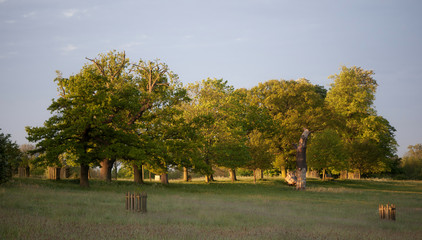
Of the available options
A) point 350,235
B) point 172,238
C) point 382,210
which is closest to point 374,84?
point 382,210

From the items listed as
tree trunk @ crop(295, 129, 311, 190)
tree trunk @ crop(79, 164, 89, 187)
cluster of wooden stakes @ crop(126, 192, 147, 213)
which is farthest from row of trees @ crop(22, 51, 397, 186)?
cluster of wooden stakes @ crop(126, 192, 147, 213)

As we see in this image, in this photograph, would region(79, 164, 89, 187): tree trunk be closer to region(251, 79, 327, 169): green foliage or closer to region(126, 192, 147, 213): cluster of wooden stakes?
region(126, 192, 147, 213): cluster of wooden stakes

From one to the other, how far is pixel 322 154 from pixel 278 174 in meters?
32.4

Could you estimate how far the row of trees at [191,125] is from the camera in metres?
31.1

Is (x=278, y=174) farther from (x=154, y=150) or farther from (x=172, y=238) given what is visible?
(x=172, y=238)

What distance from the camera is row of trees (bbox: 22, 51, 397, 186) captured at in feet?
102

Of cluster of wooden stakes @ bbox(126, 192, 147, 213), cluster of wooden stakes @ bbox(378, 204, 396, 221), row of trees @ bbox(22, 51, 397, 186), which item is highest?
row of trees @ bbox(22, 51, 397, 186)

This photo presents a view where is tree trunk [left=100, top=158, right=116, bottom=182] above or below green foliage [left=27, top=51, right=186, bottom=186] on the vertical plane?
below

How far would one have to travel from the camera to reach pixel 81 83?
31203 millimetres

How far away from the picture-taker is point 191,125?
43875mm

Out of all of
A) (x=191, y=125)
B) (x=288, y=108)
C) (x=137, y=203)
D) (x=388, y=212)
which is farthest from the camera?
(x=288, y=108)

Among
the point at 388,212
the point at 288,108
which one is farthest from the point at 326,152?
the point at 388,212

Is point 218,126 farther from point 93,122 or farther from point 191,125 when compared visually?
point 93,122

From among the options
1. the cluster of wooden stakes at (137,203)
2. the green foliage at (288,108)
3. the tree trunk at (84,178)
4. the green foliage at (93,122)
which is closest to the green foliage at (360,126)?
the green foliage at (288,108)
